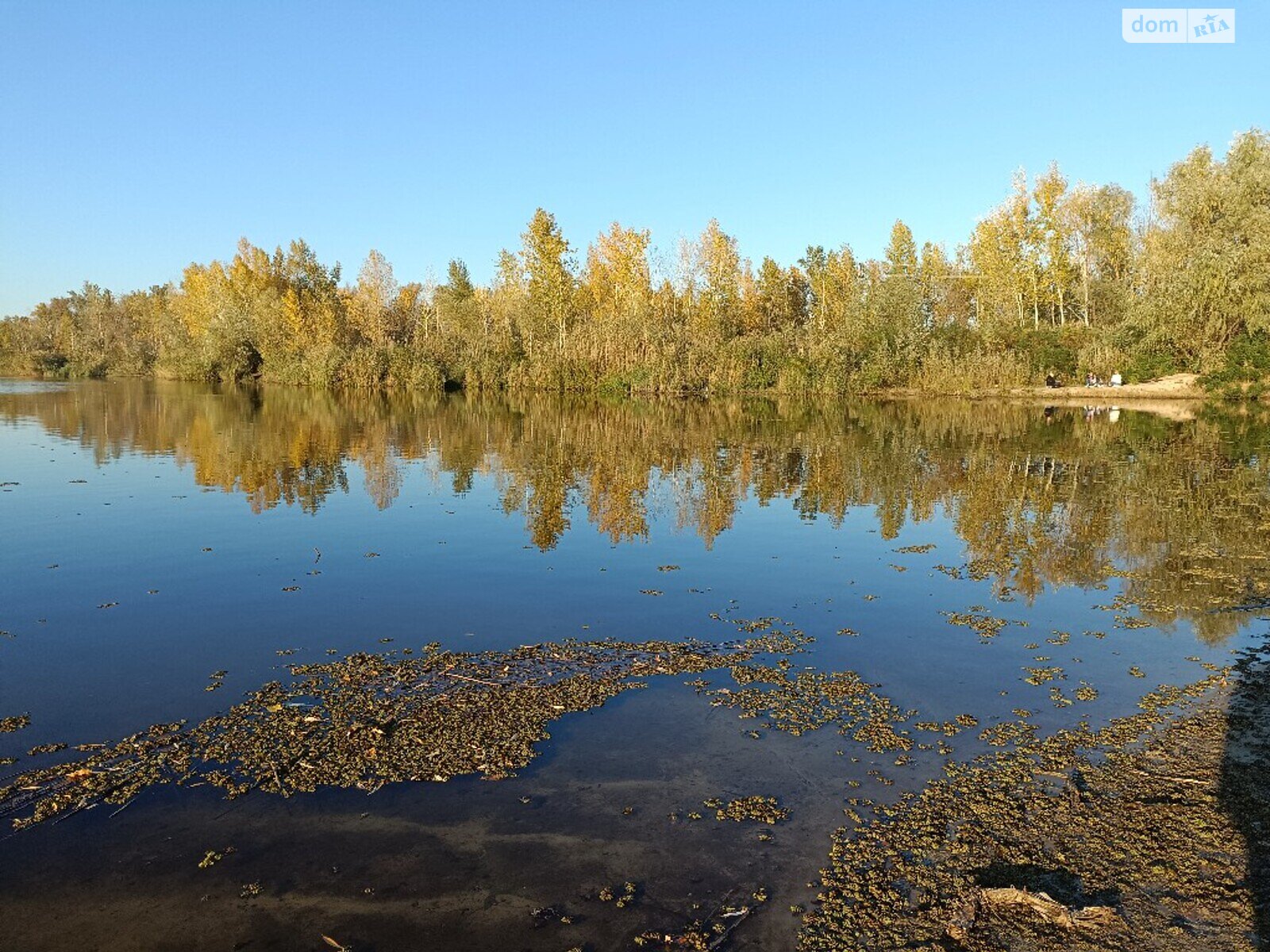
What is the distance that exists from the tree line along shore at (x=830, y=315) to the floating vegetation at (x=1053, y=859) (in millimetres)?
50547

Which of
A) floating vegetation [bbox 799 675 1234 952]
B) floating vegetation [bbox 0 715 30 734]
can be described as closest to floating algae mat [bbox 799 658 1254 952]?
floating vegetation [bbox 799 675 1234 952]

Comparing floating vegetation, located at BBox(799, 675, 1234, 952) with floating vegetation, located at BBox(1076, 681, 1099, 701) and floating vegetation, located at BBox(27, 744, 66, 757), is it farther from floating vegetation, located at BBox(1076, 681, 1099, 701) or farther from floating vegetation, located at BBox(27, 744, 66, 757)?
floating vegetation, located at BBox(27, 744, 66, 757)

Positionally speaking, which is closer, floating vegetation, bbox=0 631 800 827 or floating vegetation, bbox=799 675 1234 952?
floating vegetation, bbox=799 675 1234 952

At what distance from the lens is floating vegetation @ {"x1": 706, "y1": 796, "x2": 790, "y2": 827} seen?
5516 millimetres

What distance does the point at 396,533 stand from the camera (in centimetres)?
1475

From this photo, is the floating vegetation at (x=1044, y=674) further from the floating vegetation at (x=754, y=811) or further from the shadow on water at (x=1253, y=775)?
the floating vegetation at (x=754, y=811)

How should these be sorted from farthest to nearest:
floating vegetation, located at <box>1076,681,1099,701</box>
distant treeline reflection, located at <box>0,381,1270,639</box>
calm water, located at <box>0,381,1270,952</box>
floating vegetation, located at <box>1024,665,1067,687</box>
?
distant treeline reflection, located at <box>0,381,1270,639</box> → floating vegetation, located at <box>1024,665,1067,687</box> → floating vegetation, located at <box>1076,681,1099,701</box> → calm water, located at <box>0,381,1270,952</box>

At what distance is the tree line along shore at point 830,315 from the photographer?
47281 millimetres

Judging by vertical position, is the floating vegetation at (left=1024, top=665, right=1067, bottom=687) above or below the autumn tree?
below

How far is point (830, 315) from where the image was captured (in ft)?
250

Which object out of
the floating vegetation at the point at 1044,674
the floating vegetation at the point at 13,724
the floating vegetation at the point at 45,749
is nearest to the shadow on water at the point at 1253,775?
the floating vegetation at the point at 1044,674

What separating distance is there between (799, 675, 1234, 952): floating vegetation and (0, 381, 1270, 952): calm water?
36 centimetres

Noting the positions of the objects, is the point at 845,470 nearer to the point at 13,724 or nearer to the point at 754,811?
the point at 754,811

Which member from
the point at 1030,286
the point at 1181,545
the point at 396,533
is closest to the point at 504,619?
the point at 396,533
